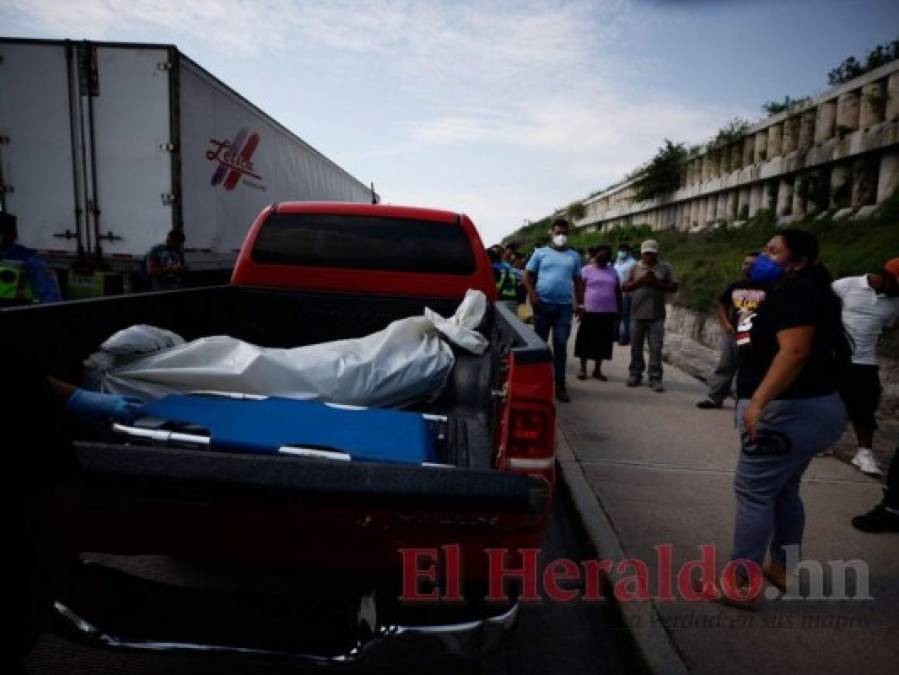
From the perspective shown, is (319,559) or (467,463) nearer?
(319,559)

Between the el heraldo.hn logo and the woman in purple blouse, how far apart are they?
21.8 feet

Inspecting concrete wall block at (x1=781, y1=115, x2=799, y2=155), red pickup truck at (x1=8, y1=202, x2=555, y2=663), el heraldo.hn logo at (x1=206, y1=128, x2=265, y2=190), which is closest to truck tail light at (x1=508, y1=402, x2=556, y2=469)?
red pickup truck at (x1=8, y1=202, x2=555, y2=663)

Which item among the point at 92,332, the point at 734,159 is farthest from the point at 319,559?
the point at 734,159

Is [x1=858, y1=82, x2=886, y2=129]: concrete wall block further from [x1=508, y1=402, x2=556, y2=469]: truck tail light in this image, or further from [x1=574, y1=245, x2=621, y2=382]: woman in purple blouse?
[x1=508, y1=402, x2=556, y2=469]: truck tail light

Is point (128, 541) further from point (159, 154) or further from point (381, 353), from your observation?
point (159, 154)

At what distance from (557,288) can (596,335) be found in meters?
1.57

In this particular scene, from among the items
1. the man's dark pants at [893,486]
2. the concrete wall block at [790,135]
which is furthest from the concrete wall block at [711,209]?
the man's dark pants at [893,486]

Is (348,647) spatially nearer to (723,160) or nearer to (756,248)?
(756,248)

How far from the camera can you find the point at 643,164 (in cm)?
2362

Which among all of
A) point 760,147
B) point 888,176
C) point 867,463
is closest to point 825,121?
point 888,176

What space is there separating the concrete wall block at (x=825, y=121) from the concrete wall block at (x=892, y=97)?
159 centimetres

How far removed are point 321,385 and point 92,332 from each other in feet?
3.57

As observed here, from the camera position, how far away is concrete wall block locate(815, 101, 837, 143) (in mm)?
11562

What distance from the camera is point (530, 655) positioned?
107 inches
